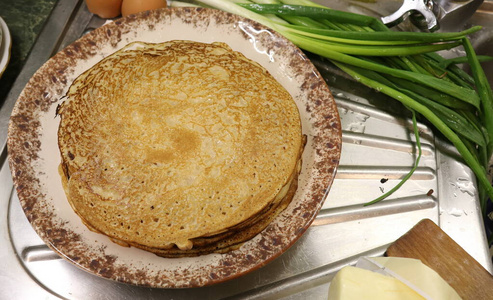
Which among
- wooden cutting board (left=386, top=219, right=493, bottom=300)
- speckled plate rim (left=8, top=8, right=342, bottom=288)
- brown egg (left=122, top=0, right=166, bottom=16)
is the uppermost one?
brown egg (left=122, top=0, right=166, bottom=16)

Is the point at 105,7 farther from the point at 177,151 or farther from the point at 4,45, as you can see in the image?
the point at 177,151

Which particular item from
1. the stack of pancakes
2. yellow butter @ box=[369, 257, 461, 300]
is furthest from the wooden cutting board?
the stack of pancakes

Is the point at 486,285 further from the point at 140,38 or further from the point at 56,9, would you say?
the point at 56,9

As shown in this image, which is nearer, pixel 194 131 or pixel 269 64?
pixel 194 131

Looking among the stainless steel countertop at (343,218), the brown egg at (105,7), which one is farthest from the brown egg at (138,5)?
the stainless steel countertop at (343,218)

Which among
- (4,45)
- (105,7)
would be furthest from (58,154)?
(105,7)

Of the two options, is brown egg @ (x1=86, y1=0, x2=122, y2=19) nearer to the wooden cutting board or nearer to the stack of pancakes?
the stack of pancakes

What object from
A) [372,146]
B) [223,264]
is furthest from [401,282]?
[372,146]
